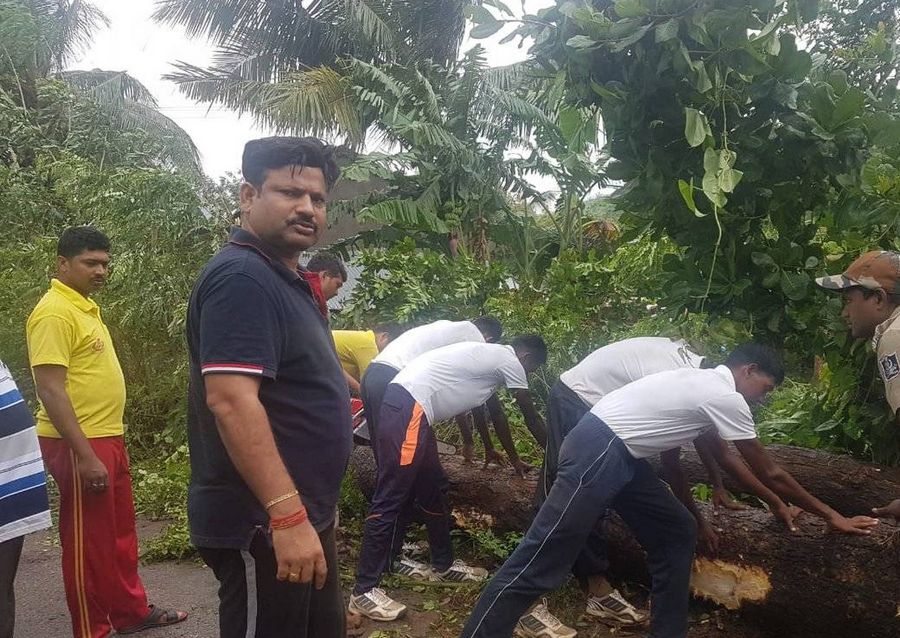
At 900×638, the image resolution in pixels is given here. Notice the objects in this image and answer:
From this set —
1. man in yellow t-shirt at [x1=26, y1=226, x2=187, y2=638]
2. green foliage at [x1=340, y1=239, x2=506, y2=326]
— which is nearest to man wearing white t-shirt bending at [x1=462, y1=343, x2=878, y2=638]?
man in yellow t-shirt at [x1=26, y1=226, x2=187, y2=638]

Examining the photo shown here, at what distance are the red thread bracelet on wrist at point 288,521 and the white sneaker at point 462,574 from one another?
2810 millimetres

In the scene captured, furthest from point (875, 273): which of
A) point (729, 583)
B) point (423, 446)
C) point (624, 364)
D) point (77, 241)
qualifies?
point (77, 241)

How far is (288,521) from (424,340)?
309 centimetres

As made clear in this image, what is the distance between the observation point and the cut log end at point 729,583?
3.57 metres

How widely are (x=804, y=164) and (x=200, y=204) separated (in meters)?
6.11

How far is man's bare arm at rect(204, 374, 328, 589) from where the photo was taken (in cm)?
192

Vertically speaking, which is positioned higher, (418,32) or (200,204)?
(418,32)

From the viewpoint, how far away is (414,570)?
464 cm

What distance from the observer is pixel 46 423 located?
142 inches

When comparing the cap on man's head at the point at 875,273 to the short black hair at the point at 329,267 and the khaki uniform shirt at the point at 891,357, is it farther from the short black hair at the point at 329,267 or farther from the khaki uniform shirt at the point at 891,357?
the short black hair at the point at 329,267

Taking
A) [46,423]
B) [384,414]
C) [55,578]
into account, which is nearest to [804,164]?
[384,414]

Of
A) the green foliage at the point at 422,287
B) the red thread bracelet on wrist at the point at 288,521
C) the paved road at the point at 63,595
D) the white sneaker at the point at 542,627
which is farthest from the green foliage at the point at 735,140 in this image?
the green foliage at the point at 422,287

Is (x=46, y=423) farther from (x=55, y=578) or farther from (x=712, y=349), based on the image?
(x=712, y=349)

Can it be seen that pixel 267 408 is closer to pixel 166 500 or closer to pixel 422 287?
pixel 166 500
